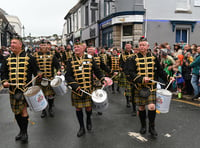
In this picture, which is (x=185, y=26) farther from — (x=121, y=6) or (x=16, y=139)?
(x=16, y=139)

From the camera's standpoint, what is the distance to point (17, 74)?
4.15m

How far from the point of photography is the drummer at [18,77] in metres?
4.12

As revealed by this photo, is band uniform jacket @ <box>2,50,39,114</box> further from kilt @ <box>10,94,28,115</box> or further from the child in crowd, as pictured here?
the child in crowd

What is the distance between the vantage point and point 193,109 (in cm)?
633

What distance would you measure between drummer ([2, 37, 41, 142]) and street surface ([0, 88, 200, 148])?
0.48 meters

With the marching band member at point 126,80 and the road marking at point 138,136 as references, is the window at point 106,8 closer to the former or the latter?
the marching band member at point 126,80

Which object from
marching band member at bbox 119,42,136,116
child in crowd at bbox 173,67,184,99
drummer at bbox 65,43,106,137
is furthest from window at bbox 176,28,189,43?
drummer at bbox 65,43,106,137

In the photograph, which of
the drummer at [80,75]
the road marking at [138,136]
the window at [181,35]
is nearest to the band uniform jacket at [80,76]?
the drummer at [80,75]

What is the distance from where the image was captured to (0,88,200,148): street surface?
4.08 m

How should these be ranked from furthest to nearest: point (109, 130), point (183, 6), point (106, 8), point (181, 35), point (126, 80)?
point (106, 8)
point (181, 35)
point (183, 6)
point (126, 80)
point (109, 130)

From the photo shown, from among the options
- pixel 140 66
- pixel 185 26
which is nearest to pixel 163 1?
pixel 185 26

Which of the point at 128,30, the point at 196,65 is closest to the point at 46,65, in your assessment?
the point at 196,65

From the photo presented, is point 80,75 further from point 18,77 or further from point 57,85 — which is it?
point 18,77

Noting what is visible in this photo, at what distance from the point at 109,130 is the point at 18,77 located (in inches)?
86.5
